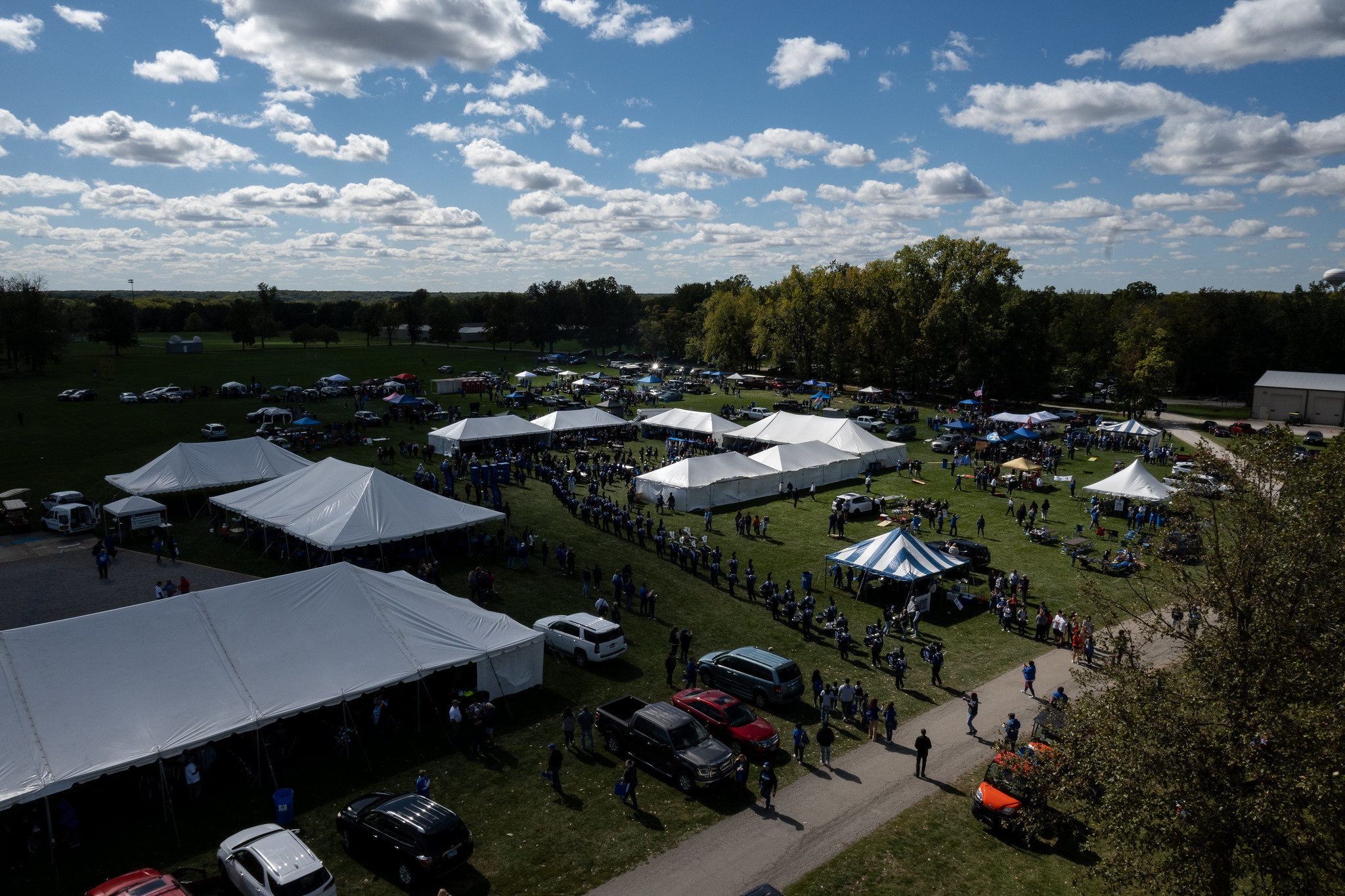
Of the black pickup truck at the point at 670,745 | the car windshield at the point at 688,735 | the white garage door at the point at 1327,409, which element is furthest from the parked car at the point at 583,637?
the white garage door at the point at 1327,409

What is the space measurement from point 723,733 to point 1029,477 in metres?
30.4

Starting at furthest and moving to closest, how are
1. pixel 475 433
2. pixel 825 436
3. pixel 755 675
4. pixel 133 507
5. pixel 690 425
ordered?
1. pixel 690 425
2. pixel 825 436
3. pixel 475 433
4. pixel 133 507
5. pixel 755 675

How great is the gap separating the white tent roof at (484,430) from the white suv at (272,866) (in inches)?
1273

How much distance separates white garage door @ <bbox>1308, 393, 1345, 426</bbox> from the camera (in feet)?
210

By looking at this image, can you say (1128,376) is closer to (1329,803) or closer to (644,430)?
(644,430)

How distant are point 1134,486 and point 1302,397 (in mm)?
49508

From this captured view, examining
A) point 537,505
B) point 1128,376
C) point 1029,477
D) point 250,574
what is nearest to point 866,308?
point 1128,376

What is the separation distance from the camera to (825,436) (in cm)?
4356

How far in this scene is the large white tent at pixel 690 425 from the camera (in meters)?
47.0

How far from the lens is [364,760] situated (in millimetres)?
14477

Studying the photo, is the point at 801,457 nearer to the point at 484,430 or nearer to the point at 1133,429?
the point at 484,430

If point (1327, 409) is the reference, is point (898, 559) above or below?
below

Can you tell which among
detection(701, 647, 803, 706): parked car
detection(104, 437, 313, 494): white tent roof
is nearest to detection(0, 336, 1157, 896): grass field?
detection(701, 647, 803, 706): parked car

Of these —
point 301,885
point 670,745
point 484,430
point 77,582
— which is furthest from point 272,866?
point 484,430
